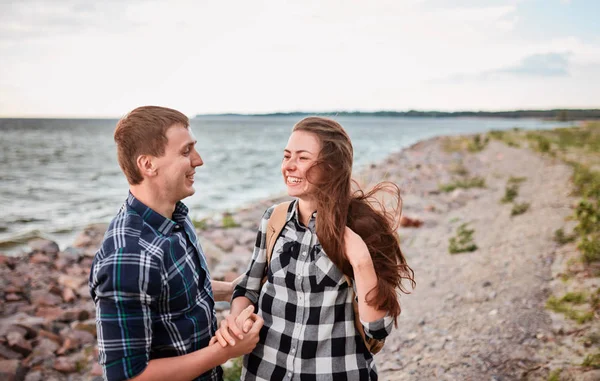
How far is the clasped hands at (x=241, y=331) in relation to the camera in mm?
2059

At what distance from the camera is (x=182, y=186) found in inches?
85.9

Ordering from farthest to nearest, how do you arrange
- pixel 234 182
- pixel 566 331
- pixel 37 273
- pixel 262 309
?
1. pixel 234 182
2. pixel 37 273
3. pixel 566 331
4. pixel 262 309

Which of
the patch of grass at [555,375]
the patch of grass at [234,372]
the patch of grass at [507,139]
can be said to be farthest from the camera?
the patch of grass at [507,139]

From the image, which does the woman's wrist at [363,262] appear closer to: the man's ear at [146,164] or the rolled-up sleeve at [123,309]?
the rolled-up sleeve at [123,309]

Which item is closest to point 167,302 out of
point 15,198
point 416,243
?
point 416,243

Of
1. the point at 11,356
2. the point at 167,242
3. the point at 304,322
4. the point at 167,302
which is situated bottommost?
the point at 11,356

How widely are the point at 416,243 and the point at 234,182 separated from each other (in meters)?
12.8

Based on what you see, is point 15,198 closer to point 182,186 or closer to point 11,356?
point 11,356

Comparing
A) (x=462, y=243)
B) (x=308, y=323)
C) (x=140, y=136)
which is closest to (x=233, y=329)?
(x=308, y=323)

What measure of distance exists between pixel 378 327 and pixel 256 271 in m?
0.73

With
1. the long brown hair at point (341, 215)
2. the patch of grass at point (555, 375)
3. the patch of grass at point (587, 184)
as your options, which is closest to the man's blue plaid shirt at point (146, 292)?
the long brown hair at point (341, 215)

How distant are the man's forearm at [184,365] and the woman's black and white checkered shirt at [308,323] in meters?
0.28

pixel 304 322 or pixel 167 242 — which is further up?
pixel 167 242

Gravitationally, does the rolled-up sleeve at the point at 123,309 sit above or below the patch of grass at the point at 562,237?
above
